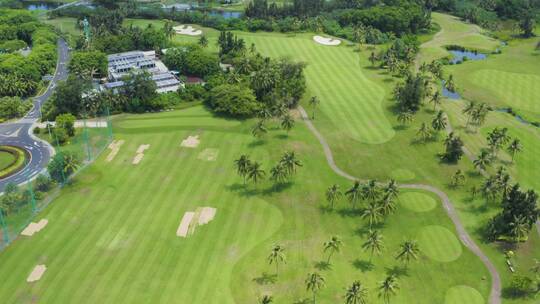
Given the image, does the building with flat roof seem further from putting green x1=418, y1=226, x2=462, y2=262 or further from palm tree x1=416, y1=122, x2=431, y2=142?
putting green x1=418, y1=226, x2=462, y2=262

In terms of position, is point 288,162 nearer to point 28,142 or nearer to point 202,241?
point 202,241

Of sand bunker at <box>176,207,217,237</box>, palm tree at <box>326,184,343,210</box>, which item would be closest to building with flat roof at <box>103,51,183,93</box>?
sand bunker at <box>176,207,217,237</box>

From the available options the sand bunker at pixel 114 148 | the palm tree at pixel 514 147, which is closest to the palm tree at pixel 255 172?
the sand bunker at pixel 114 148

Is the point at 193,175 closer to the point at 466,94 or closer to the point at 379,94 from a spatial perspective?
the point at 379,94

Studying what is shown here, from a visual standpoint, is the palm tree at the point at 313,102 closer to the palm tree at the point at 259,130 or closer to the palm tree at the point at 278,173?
the palm tree at the point at 259,130

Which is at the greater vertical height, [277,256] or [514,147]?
[514,147]

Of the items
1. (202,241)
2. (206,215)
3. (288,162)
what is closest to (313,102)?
(288,162)

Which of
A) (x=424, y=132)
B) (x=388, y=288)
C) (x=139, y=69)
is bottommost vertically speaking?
(x=388, y=288)
